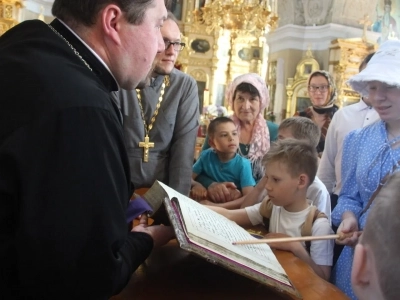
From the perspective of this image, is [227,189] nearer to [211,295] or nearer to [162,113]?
[162,113]

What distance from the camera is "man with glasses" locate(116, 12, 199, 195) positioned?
2131 millimetres

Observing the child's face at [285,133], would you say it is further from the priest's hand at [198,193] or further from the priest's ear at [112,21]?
the priest's ear at [112,21]

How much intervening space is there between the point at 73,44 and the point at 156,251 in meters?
0.64

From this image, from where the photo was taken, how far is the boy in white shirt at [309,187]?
1948 millimetres

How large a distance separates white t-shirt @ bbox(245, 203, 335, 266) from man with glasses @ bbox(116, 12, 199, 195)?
46 centimetres

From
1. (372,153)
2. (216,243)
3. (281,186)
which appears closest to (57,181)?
(216,243)

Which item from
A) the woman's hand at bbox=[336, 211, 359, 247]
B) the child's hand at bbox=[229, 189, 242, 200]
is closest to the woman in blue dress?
the woman's hand at bbox=[336, 211, 359, 247]

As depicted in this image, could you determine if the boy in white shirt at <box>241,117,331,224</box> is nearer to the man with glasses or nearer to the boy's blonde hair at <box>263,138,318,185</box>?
the boy's blonde hair at <box>263,138,318,185</box>

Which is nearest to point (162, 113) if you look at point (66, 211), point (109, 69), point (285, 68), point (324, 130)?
point (109, 69)

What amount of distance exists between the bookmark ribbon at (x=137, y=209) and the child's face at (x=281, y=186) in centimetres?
64

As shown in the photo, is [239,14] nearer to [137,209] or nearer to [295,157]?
[295,157]

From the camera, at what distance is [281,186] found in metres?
1.73

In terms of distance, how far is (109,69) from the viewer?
1218 millimetres

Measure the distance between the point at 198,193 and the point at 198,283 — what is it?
1246 mm
